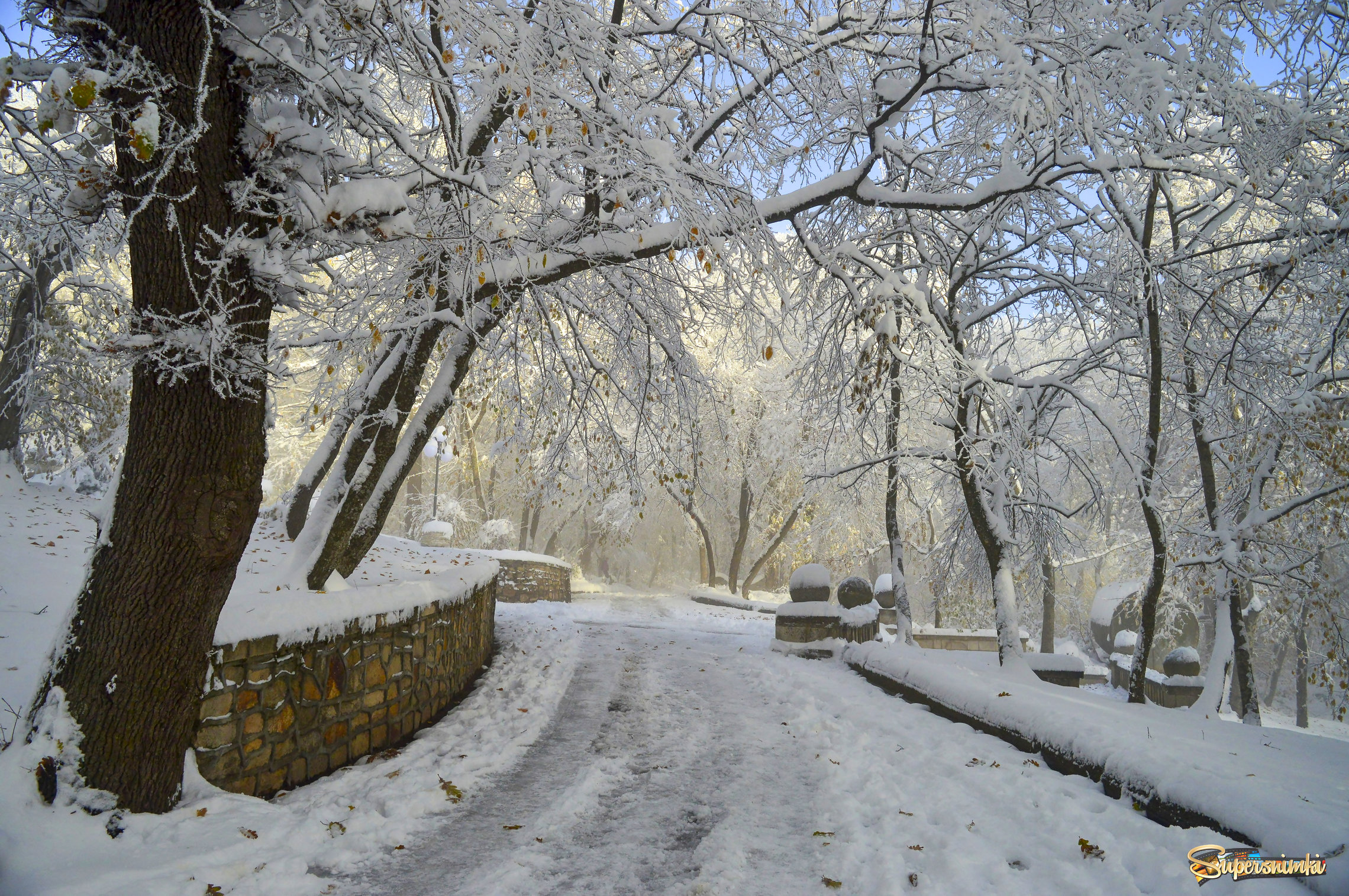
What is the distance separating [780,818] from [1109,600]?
23682mm

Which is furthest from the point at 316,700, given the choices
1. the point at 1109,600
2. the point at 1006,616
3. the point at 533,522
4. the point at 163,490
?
the point at 533,522

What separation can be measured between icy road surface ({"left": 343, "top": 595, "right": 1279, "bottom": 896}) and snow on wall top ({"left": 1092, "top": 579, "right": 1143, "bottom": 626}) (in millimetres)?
19413

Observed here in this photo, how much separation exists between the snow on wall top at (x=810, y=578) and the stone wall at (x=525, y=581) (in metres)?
8.70

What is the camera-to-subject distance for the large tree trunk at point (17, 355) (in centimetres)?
1062

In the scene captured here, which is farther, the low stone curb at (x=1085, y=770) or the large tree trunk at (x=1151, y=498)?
the large tree trunk at (x=1151, y=498)

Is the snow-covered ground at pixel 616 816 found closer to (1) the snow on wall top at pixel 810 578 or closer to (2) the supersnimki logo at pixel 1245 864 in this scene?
(2) the supersnimki logo at pixel 1245 864

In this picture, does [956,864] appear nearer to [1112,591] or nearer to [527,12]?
[527,12]

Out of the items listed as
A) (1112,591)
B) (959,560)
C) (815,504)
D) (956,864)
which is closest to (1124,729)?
(956,864)

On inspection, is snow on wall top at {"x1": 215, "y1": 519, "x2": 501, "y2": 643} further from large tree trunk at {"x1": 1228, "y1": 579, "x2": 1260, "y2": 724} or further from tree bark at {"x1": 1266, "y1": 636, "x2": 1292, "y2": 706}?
tree bark at {"x1": 1266, "y1": 636, "x2": 1292, "y2": 706}

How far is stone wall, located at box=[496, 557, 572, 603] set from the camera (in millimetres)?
19812

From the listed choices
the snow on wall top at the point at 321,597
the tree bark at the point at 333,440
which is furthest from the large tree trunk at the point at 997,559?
the tree bark at the point at 333,440

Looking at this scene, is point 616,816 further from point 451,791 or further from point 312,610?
point 312,610

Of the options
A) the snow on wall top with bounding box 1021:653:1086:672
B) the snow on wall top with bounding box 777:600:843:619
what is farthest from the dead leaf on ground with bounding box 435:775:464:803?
the snow on wall top with bounding box 1021:653:1086:672

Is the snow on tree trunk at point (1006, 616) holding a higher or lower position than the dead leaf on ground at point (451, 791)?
higher
